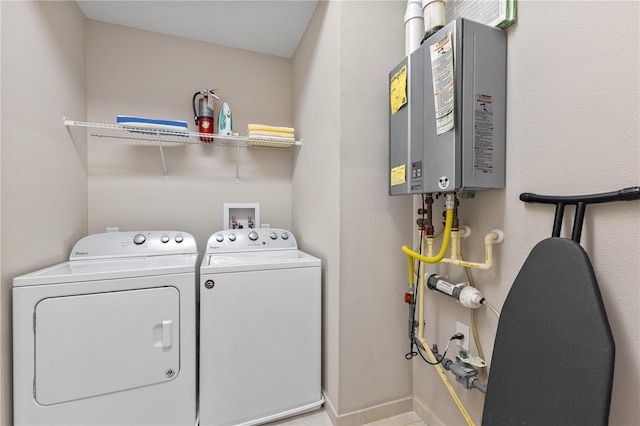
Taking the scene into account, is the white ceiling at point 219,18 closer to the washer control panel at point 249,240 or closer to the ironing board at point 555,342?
the washer control panel at point 249,240

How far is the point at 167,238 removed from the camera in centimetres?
179

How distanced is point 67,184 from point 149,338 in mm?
1091

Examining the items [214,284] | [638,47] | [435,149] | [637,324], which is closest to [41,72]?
[214,284]

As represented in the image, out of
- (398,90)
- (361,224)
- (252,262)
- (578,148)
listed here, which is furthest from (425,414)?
(398,90)

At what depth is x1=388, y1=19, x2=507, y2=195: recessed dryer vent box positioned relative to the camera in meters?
1.02

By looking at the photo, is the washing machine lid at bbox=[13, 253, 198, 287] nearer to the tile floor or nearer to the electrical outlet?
the tile floor

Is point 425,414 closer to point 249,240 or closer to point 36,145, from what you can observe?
point 249,240

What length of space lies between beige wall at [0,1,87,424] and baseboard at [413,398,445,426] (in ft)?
6.38

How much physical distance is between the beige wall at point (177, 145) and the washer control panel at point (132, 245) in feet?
1.00

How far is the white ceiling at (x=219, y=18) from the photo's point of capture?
5.85ft

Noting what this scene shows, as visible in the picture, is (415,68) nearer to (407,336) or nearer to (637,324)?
(637,324)

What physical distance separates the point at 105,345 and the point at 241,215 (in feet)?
4.11

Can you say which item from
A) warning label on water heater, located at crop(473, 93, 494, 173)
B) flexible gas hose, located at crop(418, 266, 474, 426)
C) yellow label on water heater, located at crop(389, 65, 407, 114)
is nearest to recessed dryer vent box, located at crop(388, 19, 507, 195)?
warning label on water heater, located at crop(473, 93, 494, 173)

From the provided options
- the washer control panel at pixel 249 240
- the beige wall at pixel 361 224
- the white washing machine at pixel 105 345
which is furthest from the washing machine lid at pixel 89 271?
the beige wall at pixel 361 224
